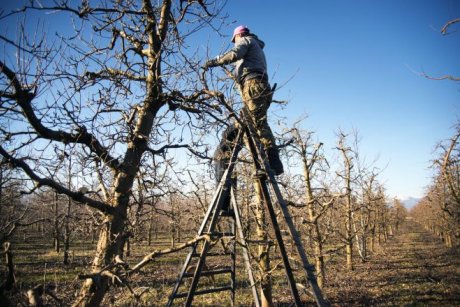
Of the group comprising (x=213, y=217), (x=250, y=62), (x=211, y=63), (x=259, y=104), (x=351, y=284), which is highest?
(x=250, y=62)

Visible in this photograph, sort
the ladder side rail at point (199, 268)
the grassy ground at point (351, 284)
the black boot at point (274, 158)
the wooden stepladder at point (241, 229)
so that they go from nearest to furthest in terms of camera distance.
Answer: the wooden stepladder at point (241, 229)
the ladder side rail at point (199, 268)
the black boot at point (274, 158)
the grassy ground at point (351, 284)

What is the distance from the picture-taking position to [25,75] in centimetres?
332

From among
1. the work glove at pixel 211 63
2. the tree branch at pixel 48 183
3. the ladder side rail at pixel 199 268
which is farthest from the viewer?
the work glove at pixel 211 63

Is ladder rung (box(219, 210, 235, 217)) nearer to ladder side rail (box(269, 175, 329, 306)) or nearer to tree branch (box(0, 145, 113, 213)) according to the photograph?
ladder side rail (box(269, 175, 329, 306))

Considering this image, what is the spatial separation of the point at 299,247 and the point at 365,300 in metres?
9.96

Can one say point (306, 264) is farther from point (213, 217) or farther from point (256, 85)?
point (256, 85)

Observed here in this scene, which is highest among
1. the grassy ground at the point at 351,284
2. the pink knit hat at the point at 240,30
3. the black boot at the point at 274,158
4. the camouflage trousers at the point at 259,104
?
the pink knit hat at the point at 240,30

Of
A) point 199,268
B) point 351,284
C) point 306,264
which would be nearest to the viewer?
point 306,264

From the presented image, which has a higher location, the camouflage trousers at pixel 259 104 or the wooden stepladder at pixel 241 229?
the camouflage trousers at pixel 259 104

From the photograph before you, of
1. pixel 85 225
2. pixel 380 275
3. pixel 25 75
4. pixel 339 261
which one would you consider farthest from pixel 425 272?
pixel 25 75

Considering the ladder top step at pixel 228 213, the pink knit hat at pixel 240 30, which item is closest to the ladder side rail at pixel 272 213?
the ladder top step at pixel 228 213

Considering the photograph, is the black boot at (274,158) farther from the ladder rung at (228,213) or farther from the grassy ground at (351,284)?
the grassy ground at (351,284)

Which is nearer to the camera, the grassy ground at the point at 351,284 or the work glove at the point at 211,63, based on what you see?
the work glove at the point at 211,63

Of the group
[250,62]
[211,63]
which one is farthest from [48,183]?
[250,62]
